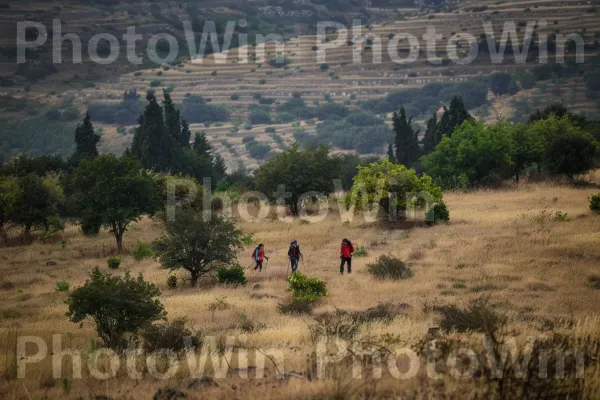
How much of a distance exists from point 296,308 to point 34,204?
26054 millimetres

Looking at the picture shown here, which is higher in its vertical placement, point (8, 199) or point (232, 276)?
point (8, 199)

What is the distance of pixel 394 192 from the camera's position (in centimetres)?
3491

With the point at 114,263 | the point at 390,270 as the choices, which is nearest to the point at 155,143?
the point at 114,263

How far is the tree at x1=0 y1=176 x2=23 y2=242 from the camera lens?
126 ft

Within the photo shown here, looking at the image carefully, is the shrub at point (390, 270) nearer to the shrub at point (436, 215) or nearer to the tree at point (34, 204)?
the shrub at point (436, 215)

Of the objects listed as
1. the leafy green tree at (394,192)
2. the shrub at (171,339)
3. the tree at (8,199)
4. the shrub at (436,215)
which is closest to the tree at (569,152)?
the leafy green tree at (394,192)

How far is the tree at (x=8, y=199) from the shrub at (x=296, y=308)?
24539 millimetres

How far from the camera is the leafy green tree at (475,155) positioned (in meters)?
46.6

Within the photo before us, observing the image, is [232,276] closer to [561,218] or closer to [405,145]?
[561,218]

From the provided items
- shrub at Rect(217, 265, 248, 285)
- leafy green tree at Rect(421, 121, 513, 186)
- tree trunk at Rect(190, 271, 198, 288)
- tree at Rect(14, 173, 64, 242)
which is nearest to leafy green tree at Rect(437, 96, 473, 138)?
leafy green tree at Rect(421, 121, 513, 186)

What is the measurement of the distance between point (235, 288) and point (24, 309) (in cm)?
674

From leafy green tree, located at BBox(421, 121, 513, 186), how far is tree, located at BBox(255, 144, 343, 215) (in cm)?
822

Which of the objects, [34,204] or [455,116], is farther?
[455,116]

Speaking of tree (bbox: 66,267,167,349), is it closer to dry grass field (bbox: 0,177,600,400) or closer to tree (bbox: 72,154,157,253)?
dry grass field (bbox: 0,177,600,400)
